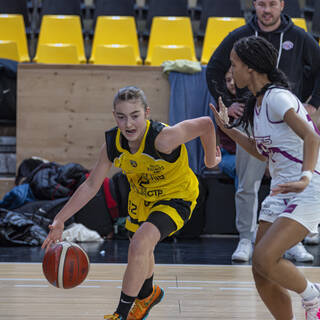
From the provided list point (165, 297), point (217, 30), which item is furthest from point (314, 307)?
point (217, 30)

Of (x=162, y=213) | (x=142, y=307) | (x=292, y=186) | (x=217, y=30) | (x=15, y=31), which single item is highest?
(x=217, y=30)

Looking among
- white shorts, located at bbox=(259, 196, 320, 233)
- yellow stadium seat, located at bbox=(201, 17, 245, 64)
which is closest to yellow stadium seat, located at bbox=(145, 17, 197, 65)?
yellow stadium seat, located at bbox=(201, 17, 245, 64)

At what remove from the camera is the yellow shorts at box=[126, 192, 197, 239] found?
278 cm

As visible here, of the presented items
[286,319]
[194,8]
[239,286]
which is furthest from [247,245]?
[194,8]

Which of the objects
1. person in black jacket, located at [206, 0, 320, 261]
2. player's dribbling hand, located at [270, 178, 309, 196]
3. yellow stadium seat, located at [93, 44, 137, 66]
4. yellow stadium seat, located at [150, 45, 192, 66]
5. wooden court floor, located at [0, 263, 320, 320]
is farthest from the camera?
yellow stadium seat, located at [93, 44, 137, 66]

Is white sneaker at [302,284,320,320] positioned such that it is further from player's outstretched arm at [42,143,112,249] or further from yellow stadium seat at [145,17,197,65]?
yellow stadium seat at [145,17,197,65]

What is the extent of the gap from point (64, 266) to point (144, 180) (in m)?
0.57

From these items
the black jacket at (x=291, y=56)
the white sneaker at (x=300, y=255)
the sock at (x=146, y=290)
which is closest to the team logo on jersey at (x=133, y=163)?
the sock at (x=146, y=290)

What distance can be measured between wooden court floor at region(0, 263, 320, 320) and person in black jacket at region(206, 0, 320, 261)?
18.5 inches

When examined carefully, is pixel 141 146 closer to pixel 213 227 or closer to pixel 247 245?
pixel 247 245

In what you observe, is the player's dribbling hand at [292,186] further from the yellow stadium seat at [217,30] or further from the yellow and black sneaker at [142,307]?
the yellow stadium seat at [217,30]

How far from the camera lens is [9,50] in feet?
23.0

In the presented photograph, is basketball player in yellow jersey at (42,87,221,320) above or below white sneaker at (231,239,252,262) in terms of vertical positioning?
above

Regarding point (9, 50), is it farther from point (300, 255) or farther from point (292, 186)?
point (292, 186)
